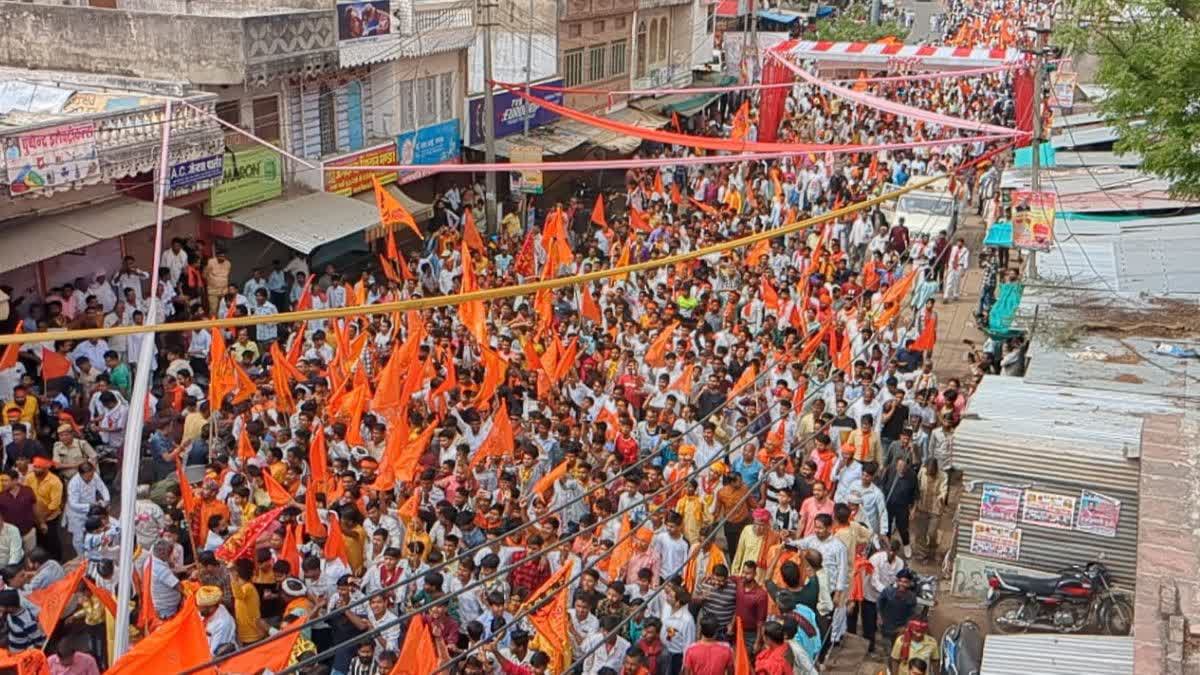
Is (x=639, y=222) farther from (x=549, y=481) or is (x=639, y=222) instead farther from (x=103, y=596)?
(x=103, y=596)

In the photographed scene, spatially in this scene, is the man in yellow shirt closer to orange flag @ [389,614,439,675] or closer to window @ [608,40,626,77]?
orange flag @ [389,614,439,675]

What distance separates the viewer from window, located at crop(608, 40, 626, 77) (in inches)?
1168

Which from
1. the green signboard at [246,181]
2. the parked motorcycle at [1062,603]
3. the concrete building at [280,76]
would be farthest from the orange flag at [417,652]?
the green signboard at [246,181]

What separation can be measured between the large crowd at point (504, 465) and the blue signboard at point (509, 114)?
6.21 m

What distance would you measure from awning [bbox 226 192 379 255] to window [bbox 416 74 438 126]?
3.05m

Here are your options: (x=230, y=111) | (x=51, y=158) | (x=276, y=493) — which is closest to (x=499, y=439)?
(x=276, y=493)

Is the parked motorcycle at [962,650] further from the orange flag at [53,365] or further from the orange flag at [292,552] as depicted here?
the orange flag at [53,365]

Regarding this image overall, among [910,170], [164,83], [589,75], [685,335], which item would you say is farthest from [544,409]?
[589,75]

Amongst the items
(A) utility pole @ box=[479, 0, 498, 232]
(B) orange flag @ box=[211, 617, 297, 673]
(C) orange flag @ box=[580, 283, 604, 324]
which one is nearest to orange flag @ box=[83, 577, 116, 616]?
(B) orange flag @ box=[211, 617, 297, 673]

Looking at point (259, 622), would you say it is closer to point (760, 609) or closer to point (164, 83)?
point (760, 609)

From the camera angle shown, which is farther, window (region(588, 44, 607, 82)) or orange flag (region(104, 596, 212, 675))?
window (region(588, 44, 607, 82))

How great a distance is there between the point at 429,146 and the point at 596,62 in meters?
7.77

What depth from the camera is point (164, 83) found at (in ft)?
55.9

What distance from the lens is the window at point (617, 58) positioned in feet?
97.3
